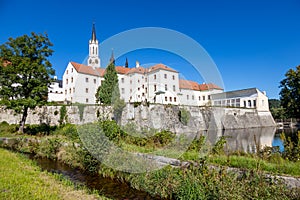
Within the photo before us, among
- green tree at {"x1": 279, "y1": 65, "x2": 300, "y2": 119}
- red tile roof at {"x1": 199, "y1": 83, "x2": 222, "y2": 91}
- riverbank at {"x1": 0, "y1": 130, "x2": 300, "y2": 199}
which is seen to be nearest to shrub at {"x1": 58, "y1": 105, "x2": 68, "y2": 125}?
riverbank at {"x1": 0, "y1": 130, "x2": 300, "y2": 199}

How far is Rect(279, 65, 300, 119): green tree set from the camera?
114 ft

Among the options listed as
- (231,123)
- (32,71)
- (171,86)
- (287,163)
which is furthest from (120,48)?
(231,123)

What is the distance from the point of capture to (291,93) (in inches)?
1410

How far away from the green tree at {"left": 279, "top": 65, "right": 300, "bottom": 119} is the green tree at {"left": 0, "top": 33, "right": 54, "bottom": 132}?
3800 cm

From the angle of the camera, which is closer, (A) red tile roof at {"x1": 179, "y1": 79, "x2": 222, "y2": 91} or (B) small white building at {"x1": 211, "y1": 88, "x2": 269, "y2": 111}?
(A) red tile roof at {"x1": 179, "y1": 79, "x2": 222, "y2": 91}

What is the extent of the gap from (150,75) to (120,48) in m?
0.98

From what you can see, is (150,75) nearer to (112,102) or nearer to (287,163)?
(112,102)

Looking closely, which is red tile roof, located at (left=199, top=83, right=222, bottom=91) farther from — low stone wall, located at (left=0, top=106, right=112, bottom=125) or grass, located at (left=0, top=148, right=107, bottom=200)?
low stone wall, located at (left=0, top=106, right=112, bottom=125)

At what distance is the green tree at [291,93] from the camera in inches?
1373

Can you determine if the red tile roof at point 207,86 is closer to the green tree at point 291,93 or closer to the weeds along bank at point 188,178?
the weeds along bank at point 188,178

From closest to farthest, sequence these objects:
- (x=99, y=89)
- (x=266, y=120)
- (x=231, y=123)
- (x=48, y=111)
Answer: (x=99, y=89), (x=48, y=111), (x=231, y=123), (x=266, y=120)

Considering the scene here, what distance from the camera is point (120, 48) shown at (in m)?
4.56

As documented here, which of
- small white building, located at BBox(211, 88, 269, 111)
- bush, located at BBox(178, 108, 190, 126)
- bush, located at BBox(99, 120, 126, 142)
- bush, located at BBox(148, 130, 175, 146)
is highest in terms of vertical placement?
small white building, located at BBox(211, 88, 269, 111)

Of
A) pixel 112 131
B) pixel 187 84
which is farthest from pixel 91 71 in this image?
pixel 187 84
